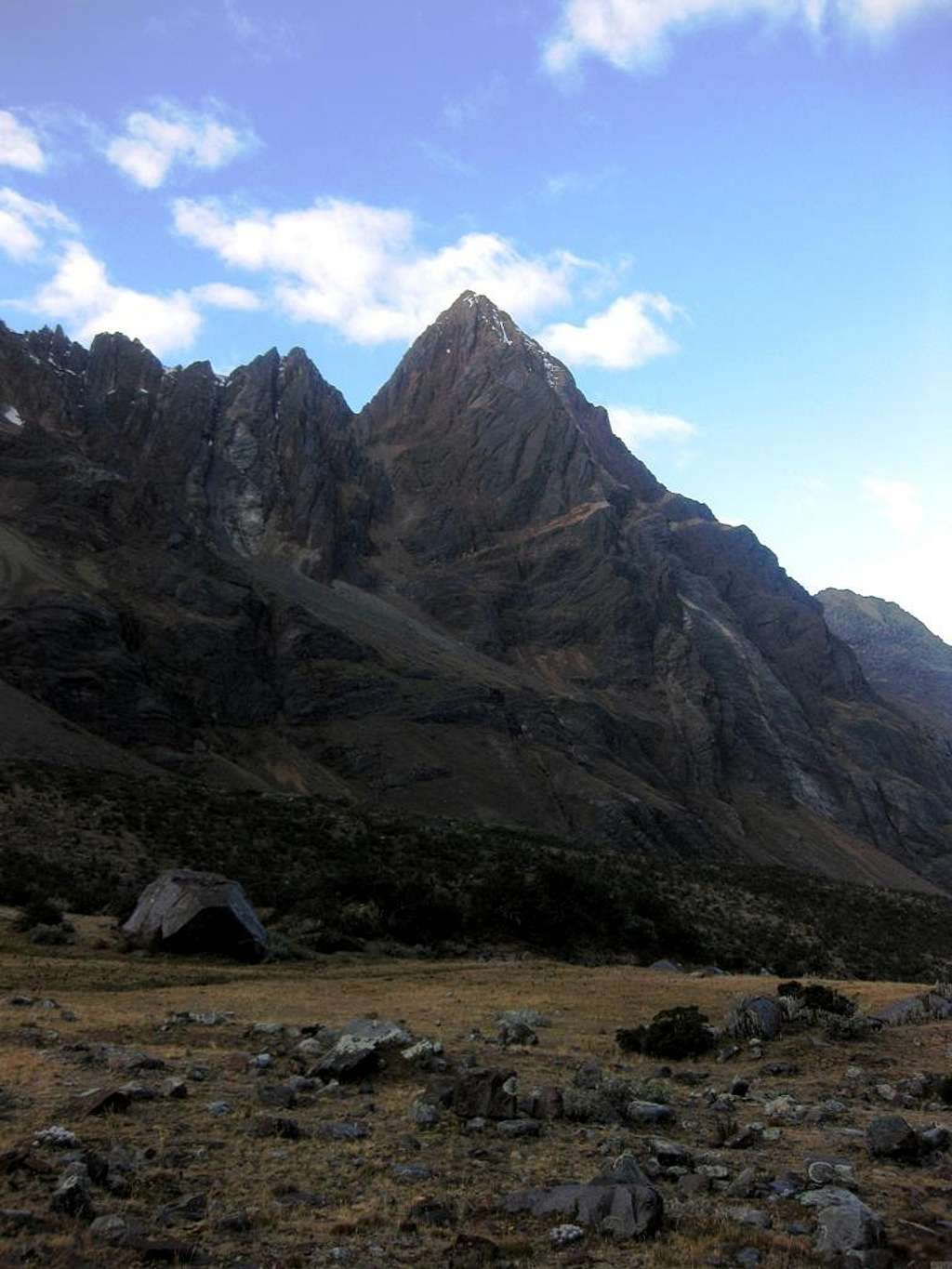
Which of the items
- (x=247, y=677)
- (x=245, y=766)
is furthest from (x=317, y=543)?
(x=245, y=766)

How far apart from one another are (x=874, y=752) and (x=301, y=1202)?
625 feet

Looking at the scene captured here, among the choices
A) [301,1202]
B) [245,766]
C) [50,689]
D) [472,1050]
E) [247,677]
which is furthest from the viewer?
[247,677]

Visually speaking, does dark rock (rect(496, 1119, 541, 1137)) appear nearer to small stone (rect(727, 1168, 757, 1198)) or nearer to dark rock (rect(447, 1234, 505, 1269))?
small stone (rect(727, 1168, 757, 1198))

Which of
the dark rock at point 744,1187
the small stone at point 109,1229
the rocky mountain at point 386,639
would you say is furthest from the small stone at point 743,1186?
the rocky mountain at point 386,639

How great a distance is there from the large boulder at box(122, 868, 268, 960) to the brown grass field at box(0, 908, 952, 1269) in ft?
9.66

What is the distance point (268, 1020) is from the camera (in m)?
19.3

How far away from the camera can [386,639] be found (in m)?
138

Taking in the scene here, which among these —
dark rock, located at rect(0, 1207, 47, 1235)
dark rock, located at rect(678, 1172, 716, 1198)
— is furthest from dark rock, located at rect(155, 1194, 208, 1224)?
A: dark rock, located at rect(678, 1172, 716, 1198)

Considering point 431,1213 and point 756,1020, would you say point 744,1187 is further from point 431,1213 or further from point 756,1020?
point 756,1020

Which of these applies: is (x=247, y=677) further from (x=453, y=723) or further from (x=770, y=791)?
(x=770, y=791)

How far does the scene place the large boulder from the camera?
1081 inches

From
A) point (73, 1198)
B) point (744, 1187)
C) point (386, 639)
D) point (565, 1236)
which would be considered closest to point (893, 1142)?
point (744, 1187)

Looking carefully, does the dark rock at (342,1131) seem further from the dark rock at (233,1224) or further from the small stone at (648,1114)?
the small stone at (648,1114)

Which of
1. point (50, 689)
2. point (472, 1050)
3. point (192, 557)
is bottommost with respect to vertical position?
point (472, 1050)
